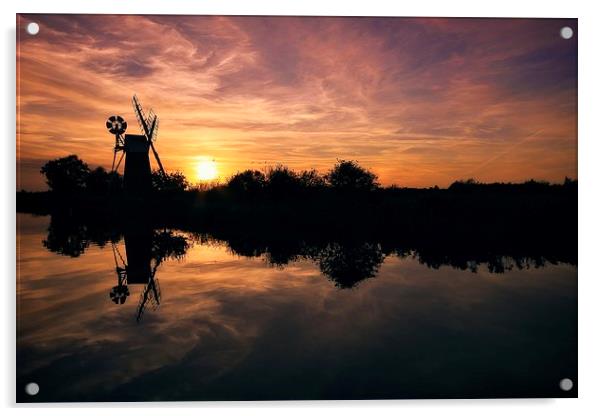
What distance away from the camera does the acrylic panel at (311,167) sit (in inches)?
152

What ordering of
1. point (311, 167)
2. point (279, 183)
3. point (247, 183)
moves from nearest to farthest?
point (311, 167), point (279, 183), point (247, 183)

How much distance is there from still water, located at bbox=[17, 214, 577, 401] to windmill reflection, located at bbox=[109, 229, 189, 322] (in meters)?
0.06

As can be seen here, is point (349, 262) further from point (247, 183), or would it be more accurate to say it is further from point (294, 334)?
point (247, 183)

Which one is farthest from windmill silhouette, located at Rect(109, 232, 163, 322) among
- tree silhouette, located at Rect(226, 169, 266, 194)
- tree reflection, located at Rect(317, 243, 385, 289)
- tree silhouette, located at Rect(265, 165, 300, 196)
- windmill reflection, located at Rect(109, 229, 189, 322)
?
tree silhouette, located at Rect(226, 169, 266, 194)

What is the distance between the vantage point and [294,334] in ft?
14.5

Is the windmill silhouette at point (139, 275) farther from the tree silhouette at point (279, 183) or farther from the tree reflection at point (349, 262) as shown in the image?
the tree silhouette at point (279, 183)

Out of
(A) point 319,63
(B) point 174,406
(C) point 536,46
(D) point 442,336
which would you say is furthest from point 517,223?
(B) point 174,406

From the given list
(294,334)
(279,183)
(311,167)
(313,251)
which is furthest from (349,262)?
(279,183)
